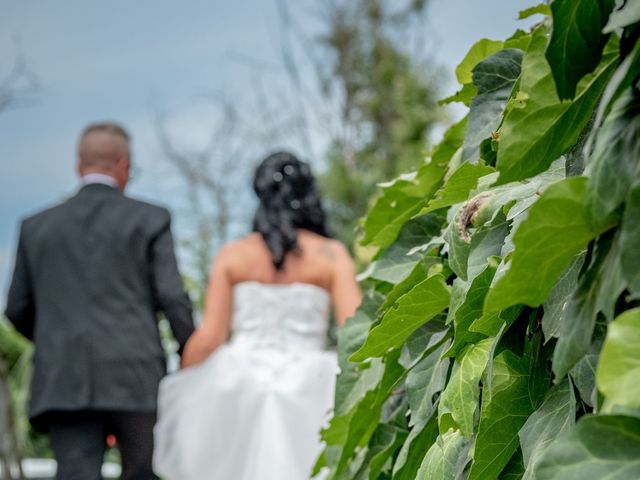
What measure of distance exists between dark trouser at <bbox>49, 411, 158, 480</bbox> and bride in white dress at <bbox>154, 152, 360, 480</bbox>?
2.88ft

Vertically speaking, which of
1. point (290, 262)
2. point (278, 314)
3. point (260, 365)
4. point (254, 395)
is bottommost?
point (254, 395)

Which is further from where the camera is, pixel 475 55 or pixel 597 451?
pixel 475 55

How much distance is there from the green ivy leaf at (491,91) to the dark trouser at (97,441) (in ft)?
12.2

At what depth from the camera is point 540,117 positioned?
31.5 inches

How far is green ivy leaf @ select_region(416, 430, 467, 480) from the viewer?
3.01 feet

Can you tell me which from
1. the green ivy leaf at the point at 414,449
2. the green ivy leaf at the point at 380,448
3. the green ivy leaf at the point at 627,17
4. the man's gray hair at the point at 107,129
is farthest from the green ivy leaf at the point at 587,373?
the man's gray hair at the point at 107,129

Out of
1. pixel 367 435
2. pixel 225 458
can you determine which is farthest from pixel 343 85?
pixel 367 435

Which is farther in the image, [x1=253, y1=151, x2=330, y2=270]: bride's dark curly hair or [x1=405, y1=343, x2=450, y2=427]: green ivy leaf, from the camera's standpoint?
[x1=253, y1=151, x2=330, y2=270]: bride's dark curly hair

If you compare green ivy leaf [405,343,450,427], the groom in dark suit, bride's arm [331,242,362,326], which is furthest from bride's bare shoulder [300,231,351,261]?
green ivy leaf [405,343,450,427]

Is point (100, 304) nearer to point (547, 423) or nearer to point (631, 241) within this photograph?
point (547, 423)

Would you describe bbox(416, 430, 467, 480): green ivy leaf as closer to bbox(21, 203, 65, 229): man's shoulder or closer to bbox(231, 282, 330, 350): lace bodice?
bbox(21, 203, 65, 229): man's shoulder

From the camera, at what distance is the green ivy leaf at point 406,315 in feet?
3.17

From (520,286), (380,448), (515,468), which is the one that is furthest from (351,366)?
(520,286)

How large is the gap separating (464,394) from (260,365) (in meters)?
5.01
